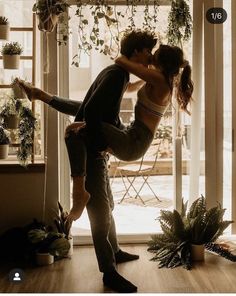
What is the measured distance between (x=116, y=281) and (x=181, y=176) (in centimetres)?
134

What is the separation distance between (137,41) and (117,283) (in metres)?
1.52

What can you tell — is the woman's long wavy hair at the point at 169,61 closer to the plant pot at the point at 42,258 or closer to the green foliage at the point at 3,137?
the green foliage at the point at 3,137

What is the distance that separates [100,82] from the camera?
298 cm

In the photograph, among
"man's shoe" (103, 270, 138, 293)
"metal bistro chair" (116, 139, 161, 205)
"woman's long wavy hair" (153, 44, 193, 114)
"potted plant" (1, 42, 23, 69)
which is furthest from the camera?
"metal bistro chair" (116, 139, 161, 205)

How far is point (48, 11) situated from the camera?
3.54 meters

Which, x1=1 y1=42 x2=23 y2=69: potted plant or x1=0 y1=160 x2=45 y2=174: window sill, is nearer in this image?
x1=1 y1=42 x2=23 y2=69: potted plant

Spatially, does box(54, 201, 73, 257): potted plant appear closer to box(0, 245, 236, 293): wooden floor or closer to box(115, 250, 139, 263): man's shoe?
box(0, 245, 236, 293): wooden floor

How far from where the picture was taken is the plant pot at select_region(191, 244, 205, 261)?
3.63m

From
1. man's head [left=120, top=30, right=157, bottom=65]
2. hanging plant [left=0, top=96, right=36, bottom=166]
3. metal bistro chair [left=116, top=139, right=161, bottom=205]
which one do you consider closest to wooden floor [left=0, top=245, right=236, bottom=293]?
hanging plant [left=0, top=96, right=36, bottom=166]

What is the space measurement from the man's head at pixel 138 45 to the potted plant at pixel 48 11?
72cm

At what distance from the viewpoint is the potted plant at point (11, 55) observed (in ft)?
12.1

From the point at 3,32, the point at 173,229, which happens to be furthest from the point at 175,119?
the point at 3,32

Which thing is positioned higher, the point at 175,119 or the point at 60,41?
the point at 60,41

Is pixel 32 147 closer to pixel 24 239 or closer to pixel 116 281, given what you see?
pixel 24 239
